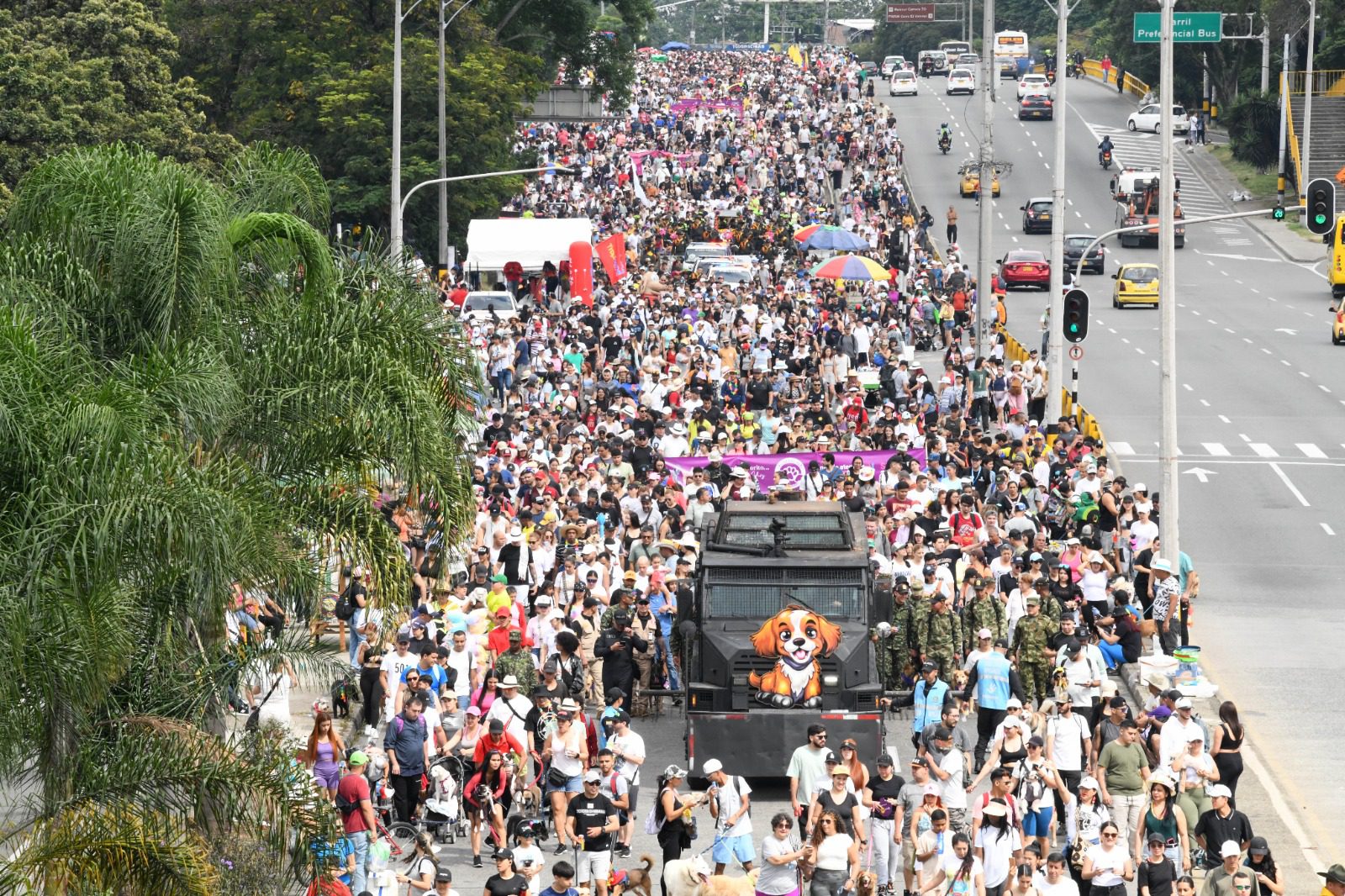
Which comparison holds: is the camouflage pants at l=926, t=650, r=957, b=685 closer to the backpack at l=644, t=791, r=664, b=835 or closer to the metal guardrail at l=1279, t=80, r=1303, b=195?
the backpack at l=644, t=791, r=664, b=835

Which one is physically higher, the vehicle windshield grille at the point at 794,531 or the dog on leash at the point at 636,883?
the vehicle windshield grille at the point at 794,531

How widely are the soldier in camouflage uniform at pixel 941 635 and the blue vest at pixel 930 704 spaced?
1927mm

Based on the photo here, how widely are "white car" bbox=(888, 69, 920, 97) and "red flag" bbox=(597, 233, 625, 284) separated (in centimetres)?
6154

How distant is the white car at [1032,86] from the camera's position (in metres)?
104

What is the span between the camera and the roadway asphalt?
2445 cm

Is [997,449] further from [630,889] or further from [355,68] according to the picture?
[355,68]

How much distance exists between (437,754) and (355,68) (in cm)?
4447

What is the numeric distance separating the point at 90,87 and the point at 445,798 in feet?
92.5

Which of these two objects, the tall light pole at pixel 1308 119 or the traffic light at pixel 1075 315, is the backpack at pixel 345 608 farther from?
the tall light pole at pixel 1308 119

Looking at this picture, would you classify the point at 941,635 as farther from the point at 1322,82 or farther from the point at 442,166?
the point at 1322,82

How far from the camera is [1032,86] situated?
10388 centimetres

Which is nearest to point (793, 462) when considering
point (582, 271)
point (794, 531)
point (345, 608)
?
point (345, 608)

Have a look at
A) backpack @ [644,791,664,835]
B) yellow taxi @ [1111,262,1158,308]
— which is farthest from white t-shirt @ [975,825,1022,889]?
yellow taxi @ [1111,262,1158,308]

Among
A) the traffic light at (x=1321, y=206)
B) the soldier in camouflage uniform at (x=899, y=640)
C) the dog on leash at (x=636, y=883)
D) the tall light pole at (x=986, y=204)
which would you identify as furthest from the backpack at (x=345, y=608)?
the tall light pole at (x=986, y=204)
